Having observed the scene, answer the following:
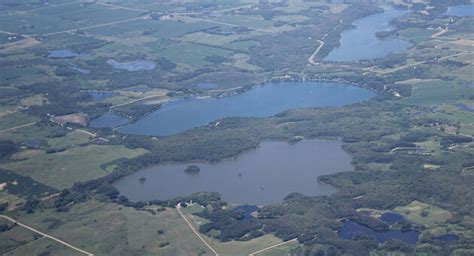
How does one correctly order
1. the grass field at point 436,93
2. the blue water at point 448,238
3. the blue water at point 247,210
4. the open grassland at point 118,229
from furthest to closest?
the grass field at point 436,93 → the blue water at point 247,210 → the open grassland at point 118,229 → the blue water at point 448,238

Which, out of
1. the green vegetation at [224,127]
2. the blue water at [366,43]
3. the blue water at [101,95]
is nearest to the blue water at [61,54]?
the green vegetation at [224,127]

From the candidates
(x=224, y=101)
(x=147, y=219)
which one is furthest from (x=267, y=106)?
(x=147, y=219)

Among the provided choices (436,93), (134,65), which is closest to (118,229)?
(436,93)

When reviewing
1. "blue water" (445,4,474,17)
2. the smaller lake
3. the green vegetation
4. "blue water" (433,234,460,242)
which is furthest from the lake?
"blue water" (445,4,474,17)

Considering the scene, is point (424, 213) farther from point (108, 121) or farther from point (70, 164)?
point (108, 121)

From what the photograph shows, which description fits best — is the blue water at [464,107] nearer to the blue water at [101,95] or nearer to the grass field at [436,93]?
the grass field at [436,93]

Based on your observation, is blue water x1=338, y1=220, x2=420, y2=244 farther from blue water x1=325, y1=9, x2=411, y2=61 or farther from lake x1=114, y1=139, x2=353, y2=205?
blue water x1=325, y1=9, x2=411, y2=61
